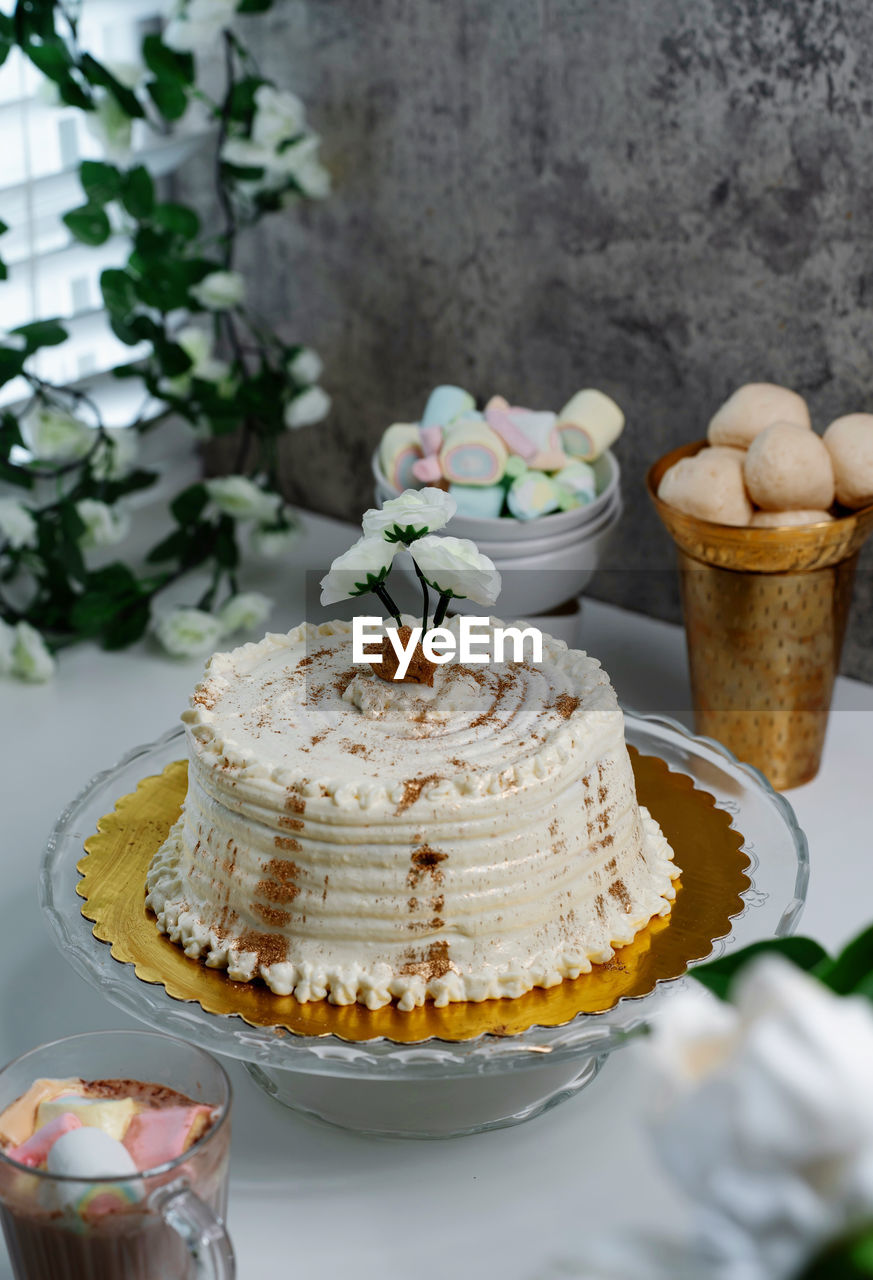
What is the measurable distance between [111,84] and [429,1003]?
881 millimetres

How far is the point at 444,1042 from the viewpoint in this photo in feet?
2.27

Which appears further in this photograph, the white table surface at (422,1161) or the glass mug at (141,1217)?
the white table surface at (422,1161)

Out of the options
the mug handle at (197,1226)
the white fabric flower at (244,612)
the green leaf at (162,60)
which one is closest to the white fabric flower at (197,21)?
the green leaf at (162,60)

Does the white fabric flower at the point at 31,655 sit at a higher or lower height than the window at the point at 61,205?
lower

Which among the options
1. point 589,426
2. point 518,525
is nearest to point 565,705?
point 518,525

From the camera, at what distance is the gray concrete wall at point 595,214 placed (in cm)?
112

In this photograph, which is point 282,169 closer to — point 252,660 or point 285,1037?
point 252,660

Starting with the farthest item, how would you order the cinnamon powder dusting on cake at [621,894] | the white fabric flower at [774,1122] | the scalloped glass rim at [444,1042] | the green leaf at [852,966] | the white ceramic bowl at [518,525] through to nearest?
the white ceramic bowl at [518,525]
the cinnamon powder dusting on cake at [621,894]
the scalloped glass rim at [444,1042]
the green leaf at [852,966]
the white fabric flower at [774,1122]

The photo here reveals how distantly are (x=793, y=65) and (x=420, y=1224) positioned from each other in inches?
35.0

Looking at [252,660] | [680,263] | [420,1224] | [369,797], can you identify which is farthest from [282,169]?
[420,1224]

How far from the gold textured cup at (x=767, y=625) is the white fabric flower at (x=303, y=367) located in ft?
1.46

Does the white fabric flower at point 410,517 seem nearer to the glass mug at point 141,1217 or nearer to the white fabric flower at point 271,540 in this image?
the glass mug at point 141,1217

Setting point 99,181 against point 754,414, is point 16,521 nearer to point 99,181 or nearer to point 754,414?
point 99,181

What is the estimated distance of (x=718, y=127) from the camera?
116cm
